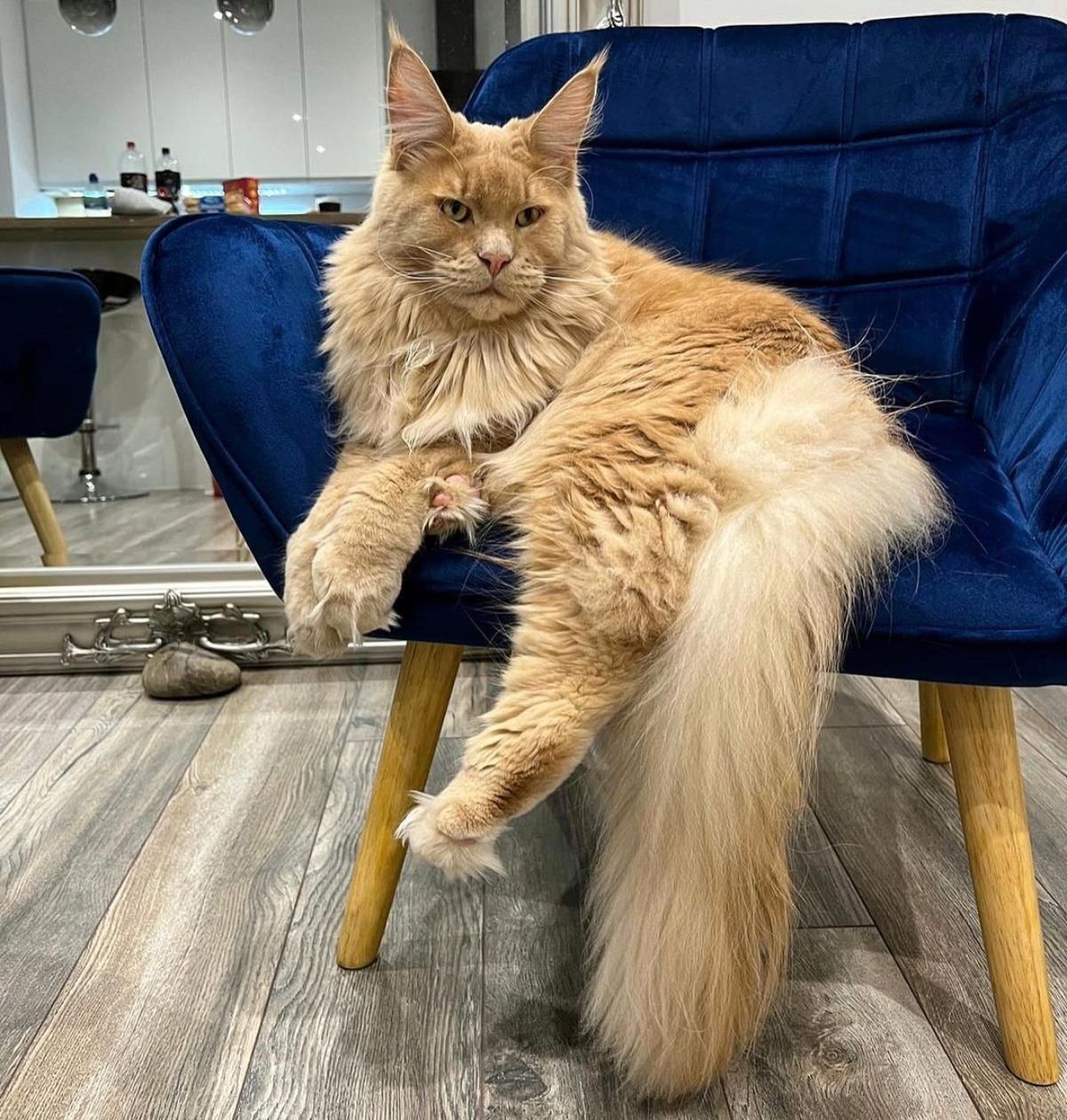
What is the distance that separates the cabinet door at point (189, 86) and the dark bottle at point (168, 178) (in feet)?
0.08

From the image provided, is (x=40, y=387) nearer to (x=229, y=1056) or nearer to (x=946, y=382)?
(x=229, y=1056)

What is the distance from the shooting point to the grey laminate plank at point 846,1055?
838 millimetres

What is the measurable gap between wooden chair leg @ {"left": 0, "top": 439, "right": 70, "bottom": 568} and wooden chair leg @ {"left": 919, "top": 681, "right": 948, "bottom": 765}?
1802 mm

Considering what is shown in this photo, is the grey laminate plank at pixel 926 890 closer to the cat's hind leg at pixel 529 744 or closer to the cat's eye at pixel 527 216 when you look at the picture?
the cat's hind leg at pixel 529 744

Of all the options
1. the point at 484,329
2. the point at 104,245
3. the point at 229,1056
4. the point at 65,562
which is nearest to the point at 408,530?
the point at 484,329

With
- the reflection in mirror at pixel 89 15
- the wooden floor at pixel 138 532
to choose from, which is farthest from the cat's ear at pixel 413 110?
the reflection in mirror at pixel 89 15

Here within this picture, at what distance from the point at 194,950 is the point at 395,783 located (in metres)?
0.31

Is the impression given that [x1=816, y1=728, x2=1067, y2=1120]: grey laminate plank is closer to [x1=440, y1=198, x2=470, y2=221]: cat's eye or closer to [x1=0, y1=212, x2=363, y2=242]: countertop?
[x1=440, y1=198, x2=470, y2=221]: cat's eye

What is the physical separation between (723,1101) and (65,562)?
1.82 metres

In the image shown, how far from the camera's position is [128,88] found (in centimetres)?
259

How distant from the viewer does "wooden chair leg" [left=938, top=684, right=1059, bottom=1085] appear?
86 centimetres

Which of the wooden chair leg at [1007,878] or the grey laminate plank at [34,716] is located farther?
the grey laminate plank at [34,716]

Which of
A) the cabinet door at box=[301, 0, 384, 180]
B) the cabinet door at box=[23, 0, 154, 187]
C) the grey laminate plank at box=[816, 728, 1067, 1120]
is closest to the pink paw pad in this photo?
the grey laminate plank at box=[816, 728, 1067, 1120]

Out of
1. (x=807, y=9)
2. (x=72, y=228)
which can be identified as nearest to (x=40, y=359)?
(x=72, y=228)
